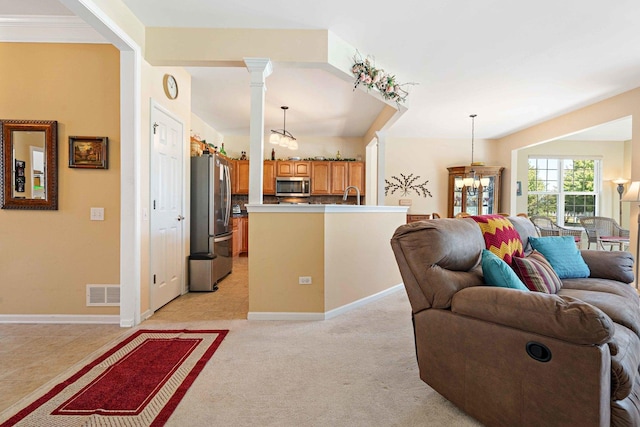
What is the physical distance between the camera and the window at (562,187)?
7445 mm

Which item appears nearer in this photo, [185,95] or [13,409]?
[13,409]

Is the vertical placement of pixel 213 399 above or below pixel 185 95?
below

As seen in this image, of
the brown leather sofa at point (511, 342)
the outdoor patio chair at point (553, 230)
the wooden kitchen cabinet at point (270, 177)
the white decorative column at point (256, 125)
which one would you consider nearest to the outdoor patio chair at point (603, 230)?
the outdoor patio chair at point (553, 230)

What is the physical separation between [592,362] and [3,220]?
4123 millimetres

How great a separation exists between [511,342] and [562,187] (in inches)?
308

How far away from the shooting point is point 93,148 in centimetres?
287

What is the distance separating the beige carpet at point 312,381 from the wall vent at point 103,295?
1.19ft

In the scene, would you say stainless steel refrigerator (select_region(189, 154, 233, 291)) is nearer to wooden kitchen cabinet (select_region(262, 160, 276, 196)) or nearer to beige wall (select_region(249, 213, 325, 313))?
beige wall (select_region(249, 213, 325, 313))

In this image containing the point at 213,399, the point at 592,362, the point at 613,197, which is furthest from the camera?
the point at 613,197

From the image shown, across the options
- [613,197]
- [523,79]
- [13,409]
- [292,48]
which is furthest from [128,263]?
[613,197]

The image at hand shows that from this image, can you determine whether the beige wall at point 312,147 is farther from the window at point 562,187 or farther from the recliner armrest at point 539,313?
the recliner armrest at point 539,313

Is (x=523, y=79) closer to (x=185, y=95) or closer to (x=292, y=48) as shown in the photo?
(x=292, y=48)

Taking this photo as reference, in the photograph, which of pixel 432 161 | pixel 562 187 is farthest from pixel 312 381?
pixel 562 187

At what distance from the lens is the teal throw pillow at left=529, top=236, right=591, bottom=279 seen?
2.43 m
